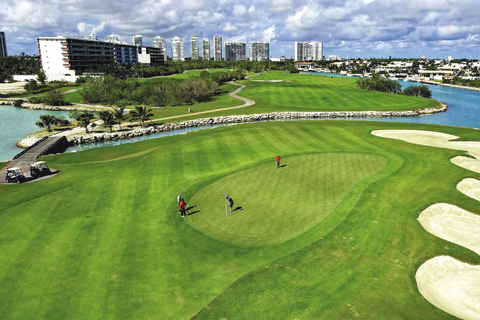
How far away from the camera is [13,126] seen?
70750mm

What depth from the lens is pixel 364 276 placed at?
15617 millimetres

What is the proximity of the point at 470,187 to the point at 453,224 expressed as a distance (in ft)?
28.5

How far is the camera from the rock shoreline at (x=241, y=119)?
57.6m

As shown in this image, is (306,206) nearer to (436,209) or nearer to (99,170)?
(436,209)

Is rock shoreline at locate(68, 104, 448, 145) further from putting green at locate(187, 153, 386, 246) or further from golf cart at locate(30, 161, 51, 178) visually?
putting green at locate(187, 153, 386, 246)

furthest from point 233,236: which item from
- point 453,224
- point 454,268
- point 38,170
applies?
point 38,170

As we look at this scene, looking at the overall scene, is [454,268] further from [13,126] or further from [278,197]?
[13,126]

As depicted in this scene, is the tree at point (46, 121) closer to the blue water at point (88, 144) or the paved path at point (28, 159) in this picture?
the blue water at point (88, 144)

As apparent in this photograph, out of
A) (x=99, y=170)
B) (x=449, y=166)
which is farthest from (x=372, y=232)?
(x=99, y=170)

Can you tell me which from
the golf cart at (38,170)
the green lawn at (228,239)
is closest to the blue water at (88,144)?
the golf cart at (38,170)

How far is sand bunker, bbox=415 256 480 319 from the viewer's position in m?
13.6

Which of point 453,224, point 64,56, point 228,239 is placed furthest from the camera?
point 64,56

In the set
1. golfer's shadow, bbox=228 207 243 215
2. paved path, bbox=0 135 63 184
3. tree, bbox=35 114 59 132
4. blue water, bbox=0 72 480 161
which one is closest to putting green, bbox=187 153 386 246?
golfer's shadow, bbox=228 207 243 215

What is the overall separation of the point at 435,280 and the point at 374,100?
89412 mm
